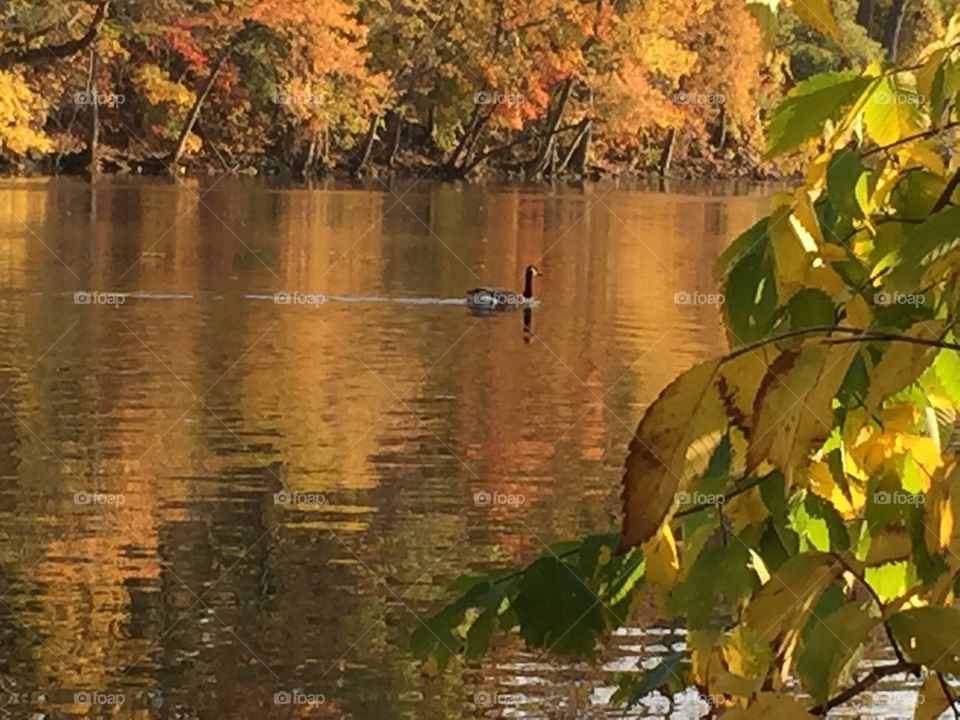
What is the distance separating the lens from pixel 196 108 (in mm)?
52844

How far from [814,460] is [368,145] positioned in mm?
57516

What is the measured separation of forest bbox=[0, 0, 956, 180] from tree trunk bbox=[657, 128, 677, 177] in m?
0.73

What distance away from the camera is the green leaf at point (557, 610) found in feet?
6.06

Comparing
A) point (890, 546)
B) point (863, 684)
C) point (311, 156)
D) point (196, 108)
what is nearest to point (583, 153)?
point (311, 156)

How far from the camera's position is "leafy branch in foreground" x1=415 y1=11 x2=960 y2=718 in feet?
4.95

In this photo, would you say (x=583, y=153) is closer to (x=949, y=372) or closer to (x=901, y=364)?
(x=949, y=372)

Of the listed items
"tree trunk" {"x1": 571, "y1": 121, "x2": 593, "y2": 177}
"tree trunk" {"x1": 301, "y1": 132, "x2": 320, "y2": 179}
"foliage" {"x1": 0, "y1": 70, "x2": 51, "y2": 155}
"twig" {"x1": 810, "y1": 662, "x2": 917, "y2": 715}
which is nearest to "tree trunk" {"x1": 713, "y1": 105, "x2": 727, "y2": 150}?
"tree trunk" {"x1": 571, "y1": 121, "x2": 593, "y2": 177}

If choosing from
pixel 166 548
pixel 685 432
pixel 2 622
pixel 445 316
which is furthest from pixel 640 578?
pixel 445 316

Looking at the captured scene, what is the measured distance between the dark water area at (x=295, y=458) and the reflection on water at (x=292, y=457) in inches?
1.1

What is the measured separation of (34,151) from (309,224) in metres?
16.4

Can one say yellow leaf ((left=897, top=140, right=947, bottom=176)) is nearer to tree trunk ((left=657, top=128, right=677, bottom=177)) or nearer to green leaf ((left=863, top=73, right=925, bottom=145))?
green leaf ((left=863, top=73, right=925, bottom=145))

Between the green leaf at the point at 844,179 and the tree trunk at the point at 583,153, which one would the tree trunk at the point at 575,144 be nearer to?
the tree trunk at the point at 583,153

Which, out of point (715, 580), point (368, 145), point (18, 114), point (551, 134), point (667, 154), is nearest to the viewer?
point (715, 580)

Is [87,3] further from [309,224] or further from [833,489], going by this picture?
[833,489]
